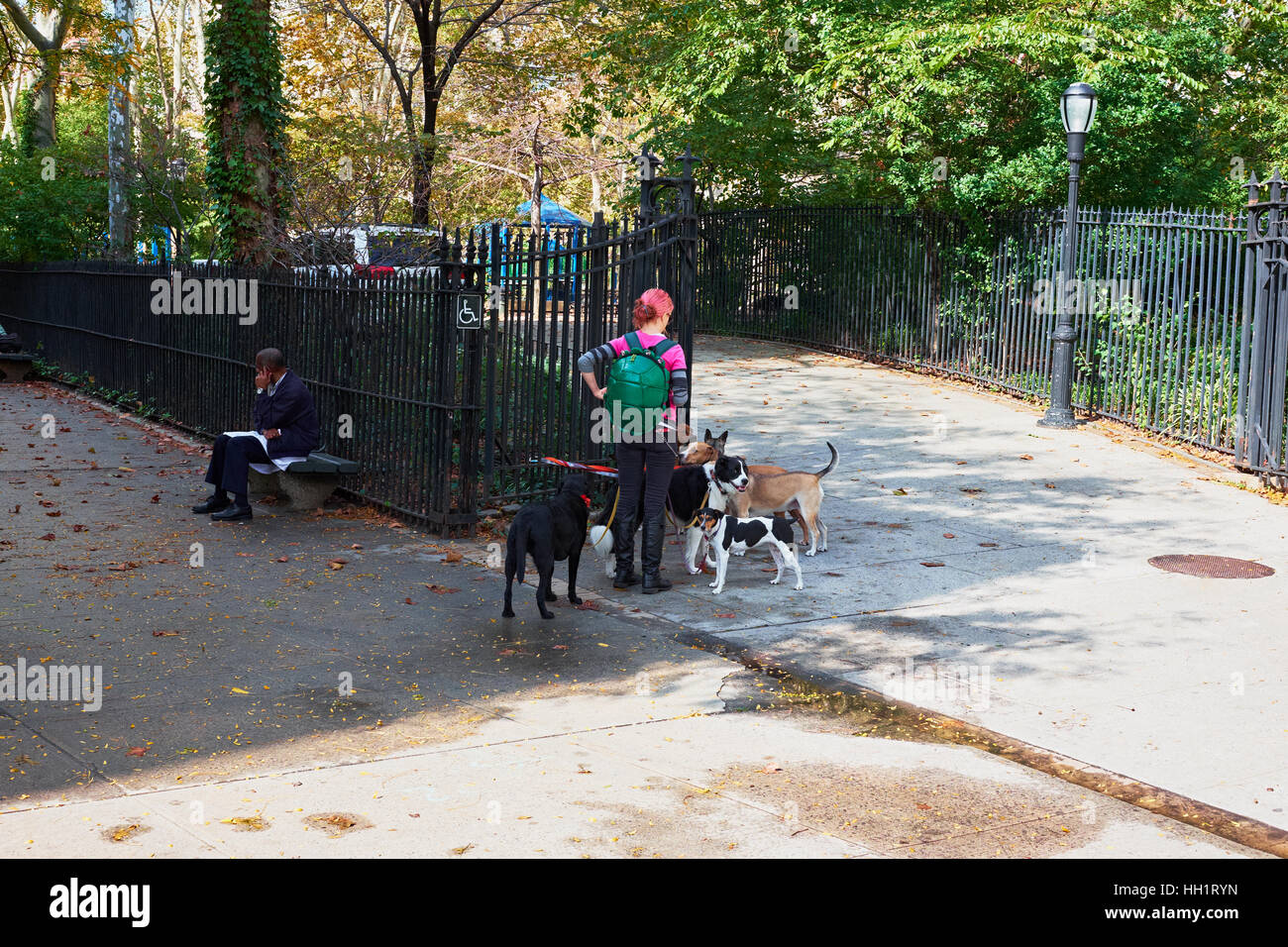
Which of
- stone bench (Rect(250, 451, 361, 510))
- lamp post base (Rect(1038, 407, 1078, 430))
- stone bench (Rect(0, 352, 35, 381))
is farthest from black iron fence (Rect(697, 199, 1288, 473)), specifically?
stone bench (Rect(0, 352, 35, 381))

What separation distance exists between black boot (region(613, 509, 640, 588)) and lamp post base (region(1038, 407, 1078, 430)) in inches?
314

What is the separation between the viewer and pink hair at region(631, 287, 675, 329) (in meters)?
8.80

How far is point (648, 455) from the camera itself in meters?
8.90

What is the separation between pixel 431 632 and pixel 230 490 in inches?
150

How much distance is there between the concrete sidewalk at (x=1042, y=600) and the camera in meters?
6.33

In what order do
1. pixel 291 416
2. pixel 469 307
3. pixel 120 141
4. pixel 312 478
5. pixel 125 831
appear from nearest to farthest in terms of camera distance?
pixel 125 831
pixel 469 307
pixel 291 416
pixel 312 478
pixel 120 141

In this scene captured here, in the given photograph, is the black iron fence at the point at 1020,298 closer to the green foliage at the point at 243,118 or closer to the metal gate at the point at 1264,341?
the metal gate at the point at 1264,341

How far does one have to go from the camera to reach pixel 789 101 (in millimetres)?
22922

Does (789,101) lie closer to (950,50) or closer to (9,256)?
(950,50)

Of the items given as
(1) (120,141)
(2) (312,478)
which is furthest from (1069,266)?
(1) (120,141)

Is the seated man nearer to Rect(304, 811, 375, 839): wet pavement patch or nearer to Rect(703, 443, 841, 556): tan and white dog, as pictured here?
Rect(703, 443, 841, 556): tan and white dog

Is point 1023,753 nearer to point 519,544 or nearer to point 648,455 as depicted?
point 519,544

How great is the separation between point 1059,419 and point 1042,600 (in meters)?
7.22

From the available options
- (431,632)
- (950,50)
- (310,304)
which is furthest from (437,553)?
(950,50)
